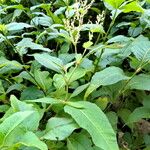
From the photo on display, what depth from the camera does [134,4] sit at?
1.33 meters

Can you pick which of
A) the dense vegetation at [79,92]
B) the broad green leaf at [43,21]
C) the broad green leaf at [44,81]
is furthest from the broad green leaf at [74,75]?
the broad green leaf at [43,21]

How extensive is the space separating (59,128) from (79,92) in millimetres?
186

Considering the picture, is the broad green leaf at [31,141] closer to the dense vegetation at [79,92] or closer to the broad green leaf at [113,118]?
the dense vegetation at [79,92]

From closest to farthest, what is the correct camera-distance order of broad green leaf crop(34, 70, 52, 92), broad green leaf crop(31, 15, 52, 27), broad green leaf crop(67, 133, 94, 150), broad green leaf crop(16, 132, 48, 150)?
broad green leaf crop(16, 132, 48, 150) → broad green leaf crop(67, 133, 94, 150) → broad green leaf crop(34, 70, 52, 92) → broad green leaf crop(31, 15, 52, 27)

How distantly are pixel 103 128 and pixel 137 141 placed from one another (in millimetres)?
530

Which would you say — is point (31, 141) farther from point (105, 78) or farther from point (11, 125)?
point (105, 78)

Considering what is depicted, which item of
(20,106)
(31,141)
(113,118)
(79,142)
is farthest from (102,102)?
(31,141)

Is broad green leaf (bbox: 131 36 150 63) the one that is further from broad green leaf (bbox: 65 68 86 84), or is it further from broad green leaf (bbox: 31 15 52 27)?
broad green leaf (bbox: 31 15 52 27)

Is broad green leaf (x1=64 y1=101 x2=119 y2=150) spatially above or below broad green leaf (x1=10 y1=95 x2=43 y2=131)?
below

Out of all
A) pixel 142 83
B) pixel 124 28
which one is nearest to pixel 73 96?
pixel 142 83

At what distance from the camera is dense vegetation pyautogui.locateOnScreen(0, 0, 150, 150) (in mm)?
1086

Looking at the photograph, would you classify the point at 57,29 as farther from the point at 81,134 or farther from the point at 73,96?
the point at 81,134

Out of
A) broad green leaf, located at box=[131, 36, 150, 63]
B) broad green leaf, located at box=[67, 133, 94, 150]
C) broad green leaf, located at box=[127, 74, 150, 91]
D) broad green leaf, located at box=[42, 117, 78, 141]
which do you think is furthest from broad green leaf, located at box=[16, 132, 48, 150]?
broad green leaf, located at box=[131, 36, 150, 63]

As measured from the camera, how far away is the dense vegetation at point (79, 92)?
109cm
